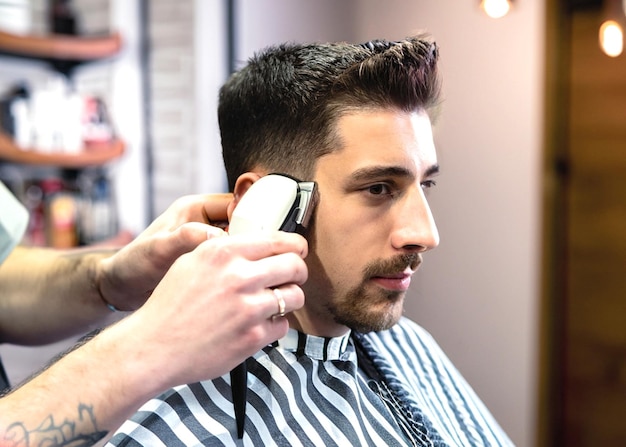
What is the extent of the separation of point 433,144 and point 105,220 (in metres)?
2.15

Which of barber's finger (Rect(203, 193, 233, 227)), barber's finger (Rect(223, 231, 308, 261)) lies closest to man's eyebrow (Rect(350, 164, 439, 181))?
barber's finger (Rect(203, 193, 233, 227))

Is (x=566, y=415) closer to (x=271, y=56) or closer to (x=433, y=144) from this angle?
(x=433, y=144)

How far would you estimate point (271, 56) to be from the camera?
4.71 ft

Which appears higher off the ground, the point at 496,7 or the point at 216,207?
the point at 496,7

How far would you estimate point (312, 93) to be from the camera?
1342 millimetres

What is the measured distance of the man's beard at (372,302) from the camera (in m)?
1.32

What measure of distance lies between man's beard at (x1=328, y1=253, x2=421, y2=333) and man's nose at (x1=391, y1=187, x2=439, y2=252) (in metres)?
0.05

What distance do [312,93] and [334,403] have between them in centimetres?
68

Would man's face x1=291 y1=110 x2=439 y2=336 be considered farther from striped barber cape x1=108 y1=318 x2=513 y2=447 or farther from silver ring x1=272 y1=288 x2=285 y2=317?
silver ring x1=272 y1=288 x2=285 y2=317

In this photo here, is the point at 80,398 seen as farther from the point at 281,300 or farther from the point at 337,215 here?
the point at 337,215

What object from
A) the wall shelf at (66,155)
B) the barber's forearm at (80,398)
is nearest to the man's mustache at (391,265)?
the barber's forearm at (80,398)

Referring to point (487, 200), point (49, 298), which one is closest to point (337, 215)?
point (49, 298)

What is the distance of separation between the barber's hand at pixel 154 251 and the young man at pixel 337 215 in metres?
0.07

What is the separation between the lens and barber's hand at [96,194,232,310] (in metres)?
1.24
